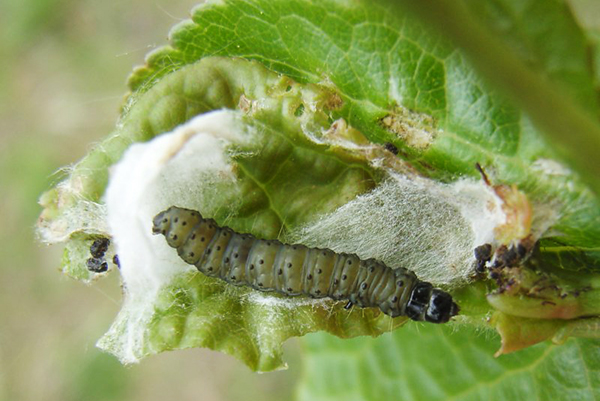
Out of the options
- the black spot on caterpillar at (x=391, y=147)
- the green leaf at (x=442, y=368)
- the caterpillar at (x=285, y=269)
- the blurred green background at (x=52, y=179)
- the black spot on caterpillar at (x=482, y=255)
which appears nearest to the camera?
the black spot on caterpillar at (x=482, y=255)

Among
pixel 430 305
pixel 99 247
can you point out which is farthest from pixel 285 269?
→ pixel 99 247

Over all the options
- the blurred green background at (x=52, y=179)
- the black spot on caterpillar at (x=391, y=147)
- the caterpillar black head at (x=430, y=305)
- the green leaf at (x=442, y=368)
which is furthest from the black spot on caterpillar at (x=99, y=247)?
the blurred green background at (x=52, y=179)

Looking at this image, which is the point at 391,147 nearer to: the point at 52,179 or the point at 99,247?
the point at 99,247

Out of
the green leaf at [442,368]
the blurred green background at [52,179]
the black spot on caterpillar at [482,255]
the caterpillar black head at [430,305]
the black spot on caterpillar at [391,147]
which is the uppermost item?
the black spot on caterpillar at [391,147]

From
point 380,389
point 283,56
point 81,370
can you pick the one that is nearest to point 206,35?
point 283,56

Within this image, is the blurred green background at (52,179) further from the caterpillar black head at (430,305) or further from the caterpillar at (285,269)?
the caterpillar black head at (430,305)

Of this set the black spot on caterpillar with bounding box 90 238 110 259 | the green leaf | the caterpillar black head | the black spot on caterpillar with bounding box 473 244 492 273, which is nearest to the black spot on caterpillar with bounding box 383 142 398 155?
the black spot on caterpillar with bounding box 473 244 492 273

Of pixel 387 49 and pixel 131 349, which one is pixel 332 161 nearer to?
pixel 387 49
